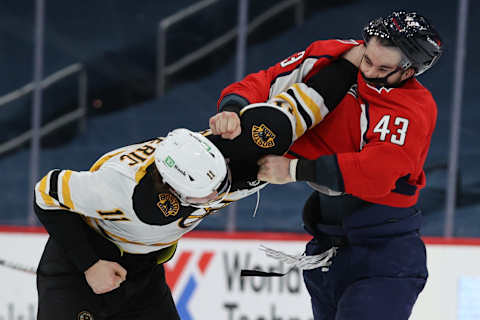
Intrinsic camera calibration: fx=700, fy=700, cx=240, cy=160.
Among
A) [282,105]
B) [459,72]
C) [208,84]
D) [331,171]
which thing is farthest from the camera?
[208,84]

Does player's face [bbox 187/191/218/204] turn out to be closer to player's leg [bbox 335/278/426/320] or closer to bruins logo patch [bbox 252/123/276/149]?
bruins logo patch [bbox 252/123/276/149]

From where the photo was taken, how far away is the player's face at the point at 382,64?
1872mm

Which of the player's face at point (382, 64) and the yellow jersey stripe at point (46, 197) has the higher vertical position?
the player's face at point (382, 64)

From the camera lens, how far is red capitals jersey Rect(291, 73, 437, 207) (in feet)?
6.02

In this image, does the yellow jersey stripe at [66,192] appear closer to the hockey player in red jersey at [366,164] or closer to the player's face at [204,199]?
the player's face at [204,199]

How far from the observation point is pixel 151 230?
214 cm

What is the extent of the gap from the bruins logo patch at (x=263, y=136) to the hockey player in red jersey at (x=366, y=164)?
1.7 inches

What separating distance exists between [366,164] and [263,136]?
0.97 ft

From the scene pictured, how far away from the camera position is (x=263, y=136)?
193 cm

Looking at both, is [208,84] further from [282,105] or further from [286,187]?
[282,105]

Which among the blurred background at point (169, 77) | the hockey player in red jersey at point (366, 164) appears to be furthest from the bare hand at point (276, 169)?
the blurred background at point (169, 77)

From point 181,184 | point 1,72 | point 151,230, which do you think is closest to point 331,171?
point 181,184

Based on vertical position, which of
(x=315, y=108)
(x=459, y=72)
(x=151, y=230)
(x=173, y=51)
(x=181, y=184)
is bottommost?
(x=151, y=230)

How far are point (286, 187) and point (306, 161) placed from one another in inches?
99.6
